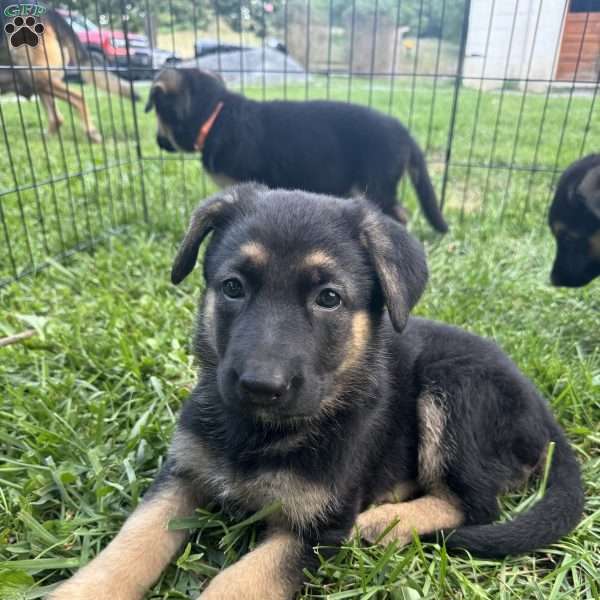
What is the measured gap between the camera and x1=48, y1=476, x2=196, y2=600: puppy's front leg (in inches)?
72.2

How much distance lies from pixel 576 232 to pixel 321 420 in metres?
3.27

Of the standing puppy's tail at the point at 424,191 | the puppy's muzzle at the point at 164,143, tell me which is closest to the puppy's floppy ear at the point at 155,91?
the puppy's muzzle at the point at 164,143

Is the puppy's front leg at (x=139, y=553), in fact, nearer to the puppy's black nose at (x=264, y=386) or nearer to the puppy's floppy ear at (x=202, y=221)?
the puppy's black nose at (x=264, y=386)

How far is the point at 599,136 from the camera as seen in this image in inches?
361

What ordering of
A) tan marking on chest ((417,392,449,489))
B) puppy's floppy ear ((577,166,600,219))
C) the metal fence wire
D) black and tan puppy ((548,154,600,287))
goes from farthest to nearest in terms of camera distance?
1. the metal fence wire
2. black and tan puppy ((548,154,600,287))
3. puppy's floppy ear ((577,166,600,219))
4. tan marking on chest ((417,392,449,489))

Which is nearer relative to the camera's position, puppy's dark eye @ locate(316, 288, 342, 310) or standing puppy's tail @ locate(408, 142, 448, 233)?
puppy's dark eye @ locate(316, 288, 342, 310)

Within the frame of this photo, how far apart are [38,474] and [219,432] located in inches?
34.4

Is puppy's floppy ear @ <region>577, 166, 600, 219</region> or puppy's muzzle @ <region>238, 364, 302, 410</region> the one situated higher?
puppy's muzzle @ <region>238, 364, 302, 410</region>

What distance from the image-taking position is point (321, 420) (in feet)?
7.28

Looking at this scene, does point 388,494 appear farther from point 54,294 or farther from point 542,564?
point 54,294

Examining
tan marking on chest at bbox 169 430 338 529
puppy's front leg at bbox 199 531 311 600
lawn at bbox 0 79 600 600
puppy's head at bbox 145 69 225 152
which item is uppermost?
puppy's head at bbox 145 69 225 152

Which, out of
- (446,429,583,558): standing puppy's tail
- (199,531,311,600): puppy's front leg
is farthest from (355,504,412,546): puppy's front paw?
(199,531,311,600): puppy's front leg

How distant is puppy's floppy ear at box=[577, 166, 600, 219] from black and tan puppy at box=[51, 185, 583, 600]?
2208mm

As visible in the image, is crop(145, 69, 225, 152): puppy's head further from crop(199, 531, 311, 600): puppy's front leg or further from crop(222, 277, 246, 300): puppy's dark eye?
crop(199, 531, 311, 600): puppy's front leg
